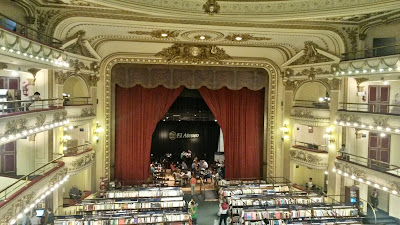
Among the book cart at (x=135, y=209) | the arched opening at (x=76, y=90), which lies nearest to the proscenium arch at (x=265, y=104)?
the arched opening at (x=76, y=90)

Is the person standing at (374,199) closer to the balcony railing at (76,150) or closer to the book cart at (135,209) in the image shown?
the book cart at (135,209)

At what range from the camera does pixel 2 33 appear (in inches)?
310

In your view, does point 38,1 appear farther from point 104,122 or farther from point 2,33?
point 104,122

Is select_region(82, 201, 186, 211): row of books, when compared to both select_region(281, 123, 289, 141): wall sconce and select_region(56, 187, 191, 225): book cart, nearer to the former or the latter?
select_region(56, 187, 191, 225): book cart

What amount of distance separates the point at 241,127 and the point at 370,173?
7828 millimetres

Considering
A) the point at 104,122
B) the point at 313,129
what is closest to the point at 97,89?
the point at 104,122

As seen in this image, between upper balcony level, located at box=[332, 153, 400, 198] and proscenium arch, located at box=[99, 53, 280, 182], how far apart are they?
178 inches

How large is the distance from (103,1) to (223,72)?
A: 8.31 meters

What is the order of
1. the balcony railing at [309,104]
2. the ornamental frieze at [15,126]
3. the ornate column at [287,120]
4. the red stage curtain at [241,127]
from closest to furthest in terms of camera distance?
1. the ornamental frieze at [15,126]
2. the balcony railing at [309,104]
3. the ornate column at [287,120]
4. the red stage curtain at [241,127]

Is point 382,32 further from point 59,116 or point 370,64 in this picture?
point 59,116

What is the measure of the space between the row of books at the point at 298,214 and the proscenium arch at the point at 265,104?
20.0ft

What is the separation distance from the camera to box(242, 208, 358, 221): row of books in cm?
1155

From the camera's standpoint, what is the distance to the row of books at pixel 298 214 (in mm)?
11555

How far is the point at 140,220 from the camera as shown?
10.9 metres
